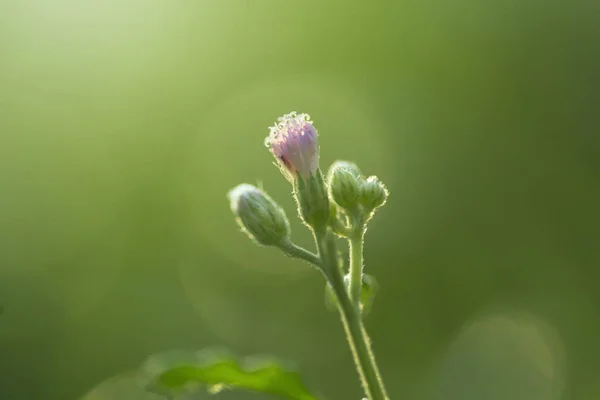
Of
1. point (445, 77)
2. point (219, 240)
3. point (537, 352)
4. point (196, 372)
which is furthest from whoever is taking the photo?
point (445, 77)

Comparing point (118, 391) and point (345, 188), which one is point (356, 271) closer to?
point (345, 188)

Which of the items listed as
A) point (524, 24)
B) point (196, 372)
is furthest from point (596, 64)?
point (196, 372)

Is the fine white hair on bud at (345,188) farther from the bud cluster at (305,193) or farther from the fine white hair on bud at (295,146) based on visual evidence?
the fine white hair on bud at (295,146)

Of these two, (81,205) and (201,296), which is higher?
(81,205)

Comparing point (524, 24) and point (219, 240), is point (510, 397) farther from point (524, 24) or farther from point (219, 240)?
point (524, 24)

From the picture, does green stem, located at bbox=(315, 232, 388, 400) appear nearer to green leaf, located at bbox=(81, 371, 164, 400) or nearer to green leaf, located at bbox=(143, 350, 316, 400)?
green leaf, located at bbox=(143, 350, 316, 400)

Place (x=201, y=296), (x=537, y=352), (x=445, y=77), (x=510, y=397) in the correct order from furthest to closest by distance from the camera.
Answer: (x=445, y=77) < (x=201, y=296) < (x=537, y=352) < (x=510, y=397)

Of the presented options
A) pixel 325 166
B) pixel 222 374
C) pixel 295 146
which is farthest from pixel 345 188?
pixel 325 166
